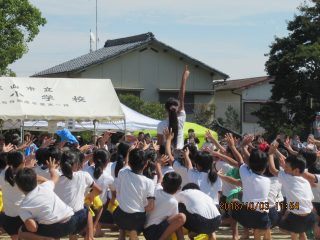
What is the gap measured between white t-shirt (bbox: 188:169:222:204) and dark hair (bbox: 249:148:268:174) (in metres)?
0.83

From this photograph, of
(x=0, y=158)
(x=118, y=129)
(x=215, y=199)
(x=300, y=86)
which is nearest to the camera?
(x=0, y=158)

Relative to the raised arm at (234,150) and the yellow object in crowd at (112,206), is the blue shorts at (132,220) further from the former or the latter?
the raised arm at (234,150)

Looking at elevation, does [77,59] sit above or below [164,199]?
above

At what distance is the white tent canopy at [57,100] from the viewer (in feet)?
48.6

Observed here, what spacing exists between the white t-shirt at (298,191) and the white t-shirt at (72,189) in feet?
8.84

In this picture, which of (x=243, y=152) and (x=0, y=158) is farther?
(x=243, y=152)

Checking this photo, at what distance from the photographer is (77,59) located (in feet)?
114

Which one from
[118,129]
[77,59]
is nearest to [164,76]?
[77,59]

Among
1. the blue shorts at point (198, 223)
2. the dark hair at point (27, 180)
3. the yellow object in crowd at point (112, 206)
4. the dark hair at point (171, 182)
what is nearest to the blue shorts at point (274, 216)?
the blue shorts at point (198, 223)

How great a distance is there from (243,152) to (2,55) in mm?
13679

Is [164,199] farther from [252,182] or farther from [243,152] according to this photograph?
[243,152]

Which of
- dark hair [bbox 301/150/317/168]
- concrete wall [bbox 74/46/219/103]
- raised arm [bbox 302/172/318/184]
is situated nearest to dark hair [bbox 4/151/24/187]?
raised arm [bbox 302/172/318/184]

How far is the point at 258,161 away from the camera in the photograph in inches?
304
